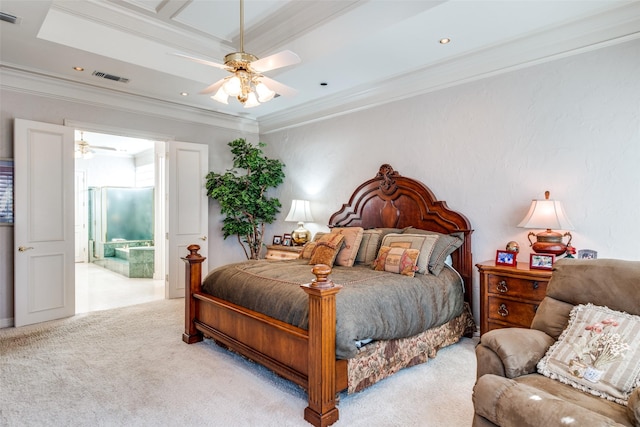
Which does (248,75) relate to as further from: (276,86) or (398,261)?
(398,261)

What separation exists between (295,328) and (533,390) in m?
1.37

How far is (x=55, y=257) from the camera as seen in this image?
418cm

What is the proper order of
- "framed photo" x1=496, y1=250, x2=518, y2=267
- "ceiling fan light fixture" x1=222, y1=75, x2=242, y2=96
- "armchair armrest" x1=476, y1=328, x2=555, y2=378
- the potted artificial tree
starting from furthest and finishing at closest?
the potted artificial tree, "framed photo" x1=496, y1=250, x2=518, y2=267, "ceiling fan light fixture" x1=222, y1=75, x2=242, y2=96, "armchair armrest" x1=476, y1=328, x2=555, y2=378

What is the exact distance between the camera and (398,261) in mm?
3229

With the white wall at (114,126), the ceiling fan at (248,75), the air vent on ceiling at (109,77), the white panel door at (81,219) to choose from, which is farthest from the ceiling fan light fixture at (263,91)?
the white panel door at (81,219)

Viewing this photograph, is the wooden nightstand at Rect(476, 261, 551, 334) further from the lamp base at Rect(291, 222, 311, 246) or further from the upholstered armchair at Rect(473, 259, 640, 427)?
the lamp base at Rect(291, 222, 311, 246)

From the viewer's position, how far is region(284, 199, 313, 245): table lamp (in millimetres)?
5129

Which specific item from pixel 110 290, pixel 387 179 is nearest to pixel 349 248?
pixel 387 179

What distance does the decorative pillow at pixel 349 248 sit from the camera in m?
3.67

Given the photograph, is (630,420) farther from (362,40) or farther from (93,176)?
(93,176)

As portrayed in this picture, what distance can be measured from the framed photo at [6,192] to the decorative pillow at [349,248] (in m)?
3.63

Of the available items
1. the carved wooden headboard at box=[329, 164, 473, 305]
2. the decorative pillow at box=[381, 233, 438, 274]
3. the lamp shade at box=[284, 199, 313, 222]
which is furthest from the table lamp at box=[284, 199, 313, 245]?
the decorative pillow at box=[381, 233, 438, 274]

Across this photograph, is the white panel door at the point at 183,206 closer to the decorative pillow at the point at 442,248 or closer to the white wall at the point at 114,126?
the white wall at the point at 114,126

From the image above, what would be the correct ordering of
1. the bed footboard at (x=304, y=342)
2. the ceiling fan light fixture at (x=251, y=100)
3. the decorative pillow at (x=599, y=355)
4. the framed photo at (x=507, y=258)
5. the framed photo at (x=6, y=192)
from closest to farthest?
1. the decorative pillow at (x=599, y=355)
2. the bed footboard at (x=304, y=342)
3. the ceiling fan light fixture at (x=251, y=100)
4. the framed photo at (x=507, y=258)
5. the framed photo at (x=6, y=192)
